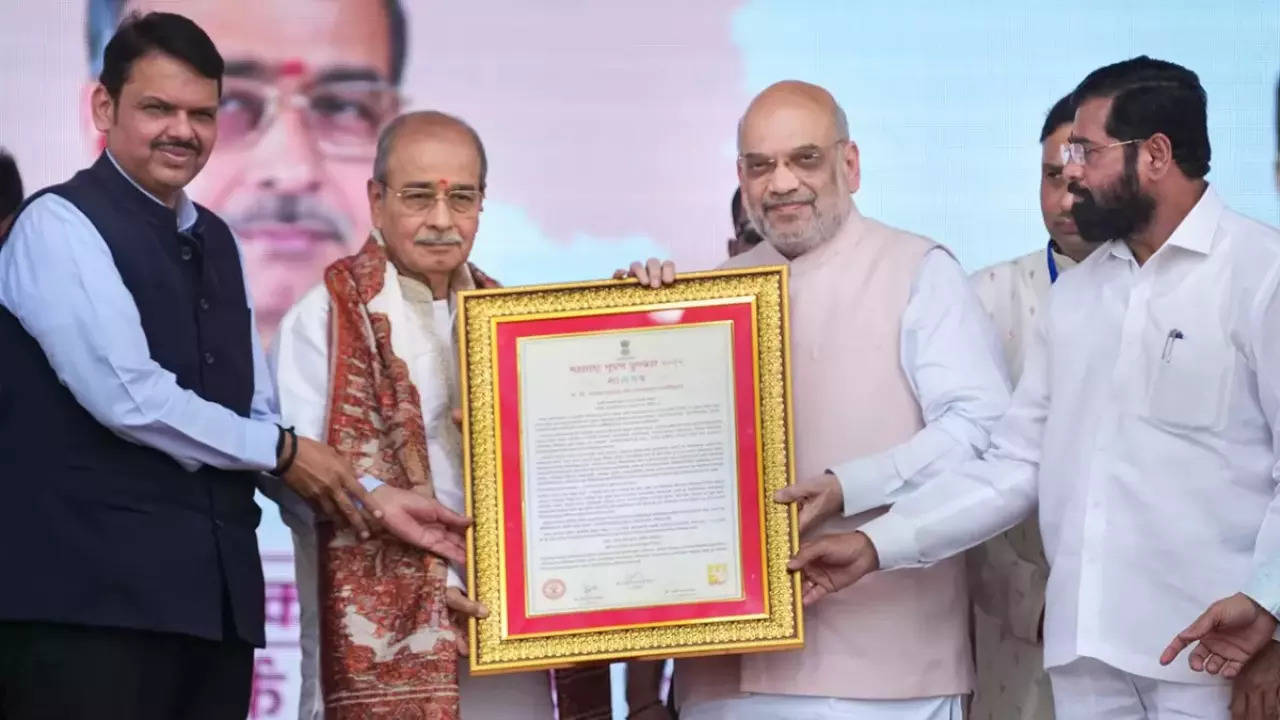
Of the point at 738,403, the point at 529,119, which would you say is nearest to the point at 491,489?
the point at 738,403

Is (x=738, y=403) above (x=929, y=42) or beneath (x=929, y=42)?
beneath

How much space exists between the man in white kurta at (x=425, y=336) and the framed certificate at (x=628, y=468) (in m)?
0.23

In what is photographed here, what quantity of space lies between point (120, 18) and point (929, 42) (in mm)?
2064

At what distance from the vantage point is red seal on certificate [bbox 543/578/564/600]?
355 cm

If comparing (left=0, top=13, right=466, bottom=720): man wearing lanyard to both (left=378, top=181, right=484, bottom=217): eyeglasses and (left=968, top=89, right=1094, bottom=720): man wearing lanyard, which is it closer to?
(left=378, top=181, right=484, bottom=217): eyeglasses

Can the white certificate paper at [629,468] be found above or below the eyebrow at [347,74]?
below

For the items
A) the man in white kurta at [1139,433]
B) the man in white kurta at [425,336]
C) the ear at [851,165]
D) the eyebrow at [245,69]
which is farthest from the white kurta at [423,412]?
the eyebrow at [245,69]

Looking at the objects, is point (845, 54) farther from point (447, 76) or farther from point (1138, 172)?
point (1138, 172)

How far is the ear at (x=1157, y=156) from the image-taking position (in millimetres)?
3455

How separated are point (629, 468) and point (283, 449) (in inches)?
25.2

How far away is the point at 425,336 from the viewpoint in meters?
3.78

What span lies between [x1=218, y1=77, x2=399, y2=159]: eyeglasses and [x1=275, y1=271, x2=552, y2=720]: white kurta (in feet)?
3.72

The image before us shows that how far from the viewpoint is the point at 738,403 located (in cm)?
360

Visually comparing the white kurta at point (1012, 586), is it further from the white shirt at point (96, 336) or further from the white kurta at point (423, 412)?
the white shirt at point (96, 336)
